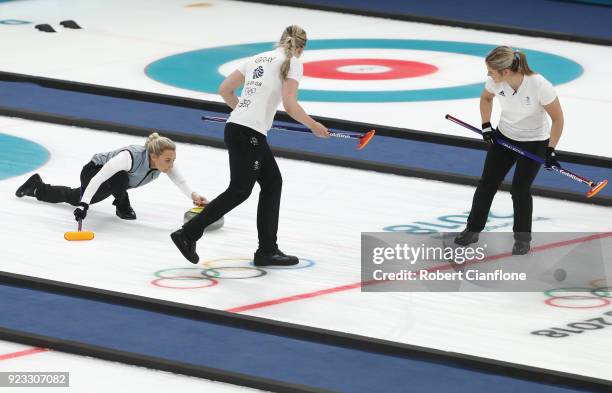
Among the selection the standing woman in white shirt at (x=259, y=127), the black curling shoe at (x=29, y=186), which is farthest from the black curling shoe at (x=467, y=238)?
the black curling shoe at (x=29, y=186)

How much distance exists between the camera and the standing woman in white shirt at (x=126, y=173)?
941cm

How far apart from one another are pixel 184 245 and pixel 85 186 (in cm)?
152

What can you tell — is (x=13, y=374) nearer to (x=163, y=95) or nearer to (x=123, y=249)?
(x=123, y=249)

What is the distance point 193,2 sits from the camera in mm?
20141

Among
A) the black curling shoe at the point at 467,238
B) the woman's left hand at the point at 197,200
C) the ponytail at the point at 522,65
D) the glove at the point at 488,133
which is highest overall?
the ponytail at the point at 522,65

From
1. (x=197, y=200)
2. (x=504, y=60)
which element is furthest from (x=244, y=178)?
(x=504, y=60)

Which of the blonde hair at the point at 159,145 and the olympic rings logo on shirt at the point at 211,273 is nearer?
the olympic rings logo on shirt at the point at 211,273

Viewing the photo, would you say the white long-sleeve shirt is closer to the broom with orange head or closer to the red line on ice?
the broom with orange head

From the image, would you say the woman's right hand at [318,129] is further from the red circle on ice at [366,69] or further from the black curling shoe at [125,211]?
the red circle on ice at [366,69]

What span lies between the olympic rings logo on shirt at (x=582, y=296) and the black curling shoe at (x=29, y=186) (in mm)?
3994

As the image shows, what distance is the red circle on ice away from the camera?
1568cm

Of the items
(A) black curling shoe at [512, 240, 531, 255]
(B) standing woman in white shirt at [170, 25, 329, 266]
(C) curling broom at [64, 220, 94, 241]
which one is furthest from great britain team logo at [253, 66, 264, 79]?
(A) black curling shoe at [512, 240, 531, 255]

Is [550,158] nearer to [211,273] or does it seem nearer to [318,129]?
[318,129]

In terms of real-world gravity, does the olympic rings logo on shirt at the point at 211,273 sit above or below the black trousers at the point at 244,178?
below
